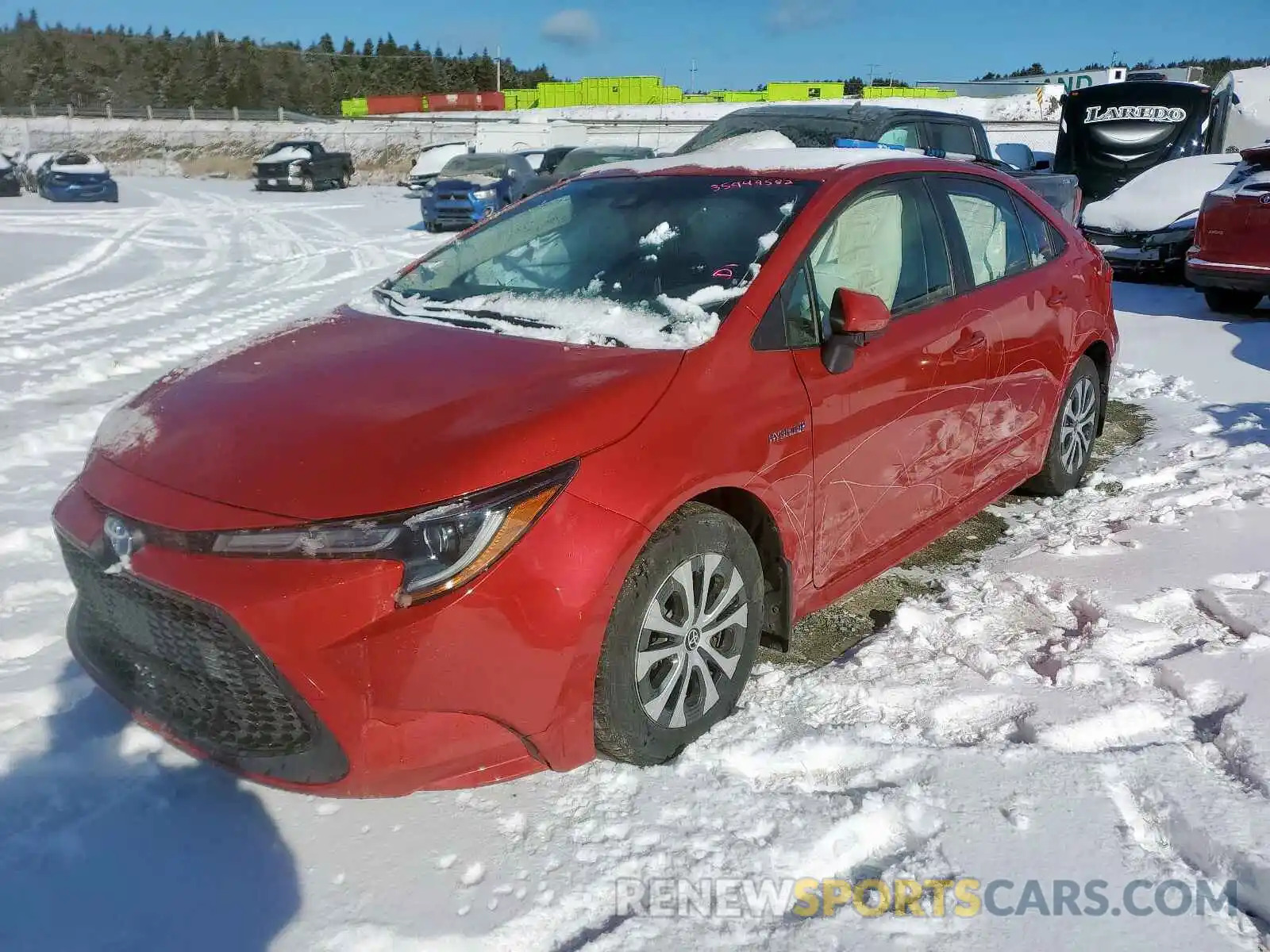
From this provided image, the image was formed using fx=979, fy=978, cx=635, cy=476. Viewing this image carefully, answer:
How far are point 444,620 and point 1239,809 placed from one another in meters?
1.95

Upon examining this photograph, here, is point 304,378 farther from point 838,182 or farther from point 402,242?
point 402,242

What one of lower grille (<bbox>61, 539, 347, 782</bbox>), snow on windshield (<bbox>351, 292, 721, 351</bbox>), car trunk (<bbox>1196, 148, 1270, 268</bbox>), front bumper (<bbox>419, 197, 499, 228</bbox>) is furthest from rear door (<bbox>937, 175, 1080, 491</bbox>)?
front bumper (<bbox>419, 197, 499, 228</bbox>)

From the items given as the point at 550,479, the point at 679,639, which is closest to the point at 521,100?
the point at 679,639

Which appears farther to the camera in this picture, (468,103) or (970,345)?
(468,103)

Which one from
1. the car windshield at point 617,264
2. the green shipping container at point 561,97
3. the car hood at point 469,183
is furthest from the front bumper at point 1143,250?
the green shipping container at point 561,97

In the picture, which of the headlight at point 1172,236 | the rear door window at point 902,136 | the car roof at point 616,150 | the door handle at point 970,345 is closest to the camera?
the door handle at point 970,345

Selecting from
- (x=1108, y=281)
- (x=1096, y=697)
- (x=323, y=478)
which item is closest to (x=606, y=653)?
(x=323, y=478)

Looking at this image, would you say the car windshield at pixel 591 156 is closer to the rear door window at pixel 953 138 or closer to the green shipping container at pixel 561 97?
the rear door window at pixel 953 138

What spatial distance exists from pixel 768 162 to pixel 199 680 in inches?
97.8

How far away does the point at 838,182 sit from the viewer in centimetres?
320

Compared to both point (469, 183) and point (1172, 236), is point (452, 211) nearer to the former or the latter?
point (469, 183)

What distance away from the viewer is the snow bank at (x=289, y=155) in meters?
27.5

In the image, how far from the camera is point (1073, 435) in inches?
183

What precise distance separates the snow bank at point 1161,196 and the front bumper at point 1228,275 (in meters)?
2.32
